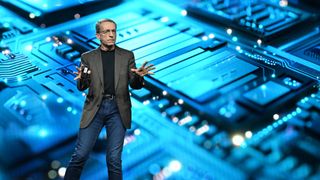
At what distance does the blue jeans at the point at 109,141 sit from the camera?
202 centimetres

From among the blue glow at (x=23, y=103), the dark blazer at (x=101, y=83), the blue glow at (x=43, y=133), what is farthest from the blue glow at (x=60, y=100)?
the dark blazer at (x=101, y=83)

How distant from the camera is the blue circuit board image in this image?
2.36 meters

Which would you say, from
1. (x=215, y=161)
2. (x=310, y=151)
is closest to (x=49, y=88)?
(x=215, y=161)

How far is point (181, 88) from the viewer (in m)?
2.90

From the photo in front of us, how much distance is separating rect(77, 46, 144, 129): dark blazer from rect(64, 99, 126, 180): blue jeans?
2 centimetres

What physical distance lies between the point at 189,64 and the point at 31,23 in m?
1.36

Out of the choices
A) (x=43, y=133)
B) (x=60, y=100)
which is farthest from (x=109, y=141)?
(x=60, y=100)

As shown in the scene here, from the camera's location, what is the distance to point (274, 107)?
2.71 metres

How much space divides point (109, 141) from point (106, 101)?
17 centimetres

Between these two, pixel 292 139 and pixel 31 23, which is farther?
pixel 31 23

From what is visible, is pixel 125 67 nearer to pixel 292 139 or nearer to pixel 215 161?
pixel 215 161

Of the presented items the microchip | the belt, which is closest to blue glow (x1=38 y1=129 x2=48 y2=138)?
the belt

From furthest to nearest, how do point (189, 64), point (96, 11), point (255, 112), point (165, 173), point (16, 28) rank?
1. point (96, 11)
2. point (16, 28)
3. point (189, 64)
4. point (255, 112)
5. point (165, 173)

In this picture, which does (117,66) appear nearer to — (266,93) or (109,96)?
(109,96)
